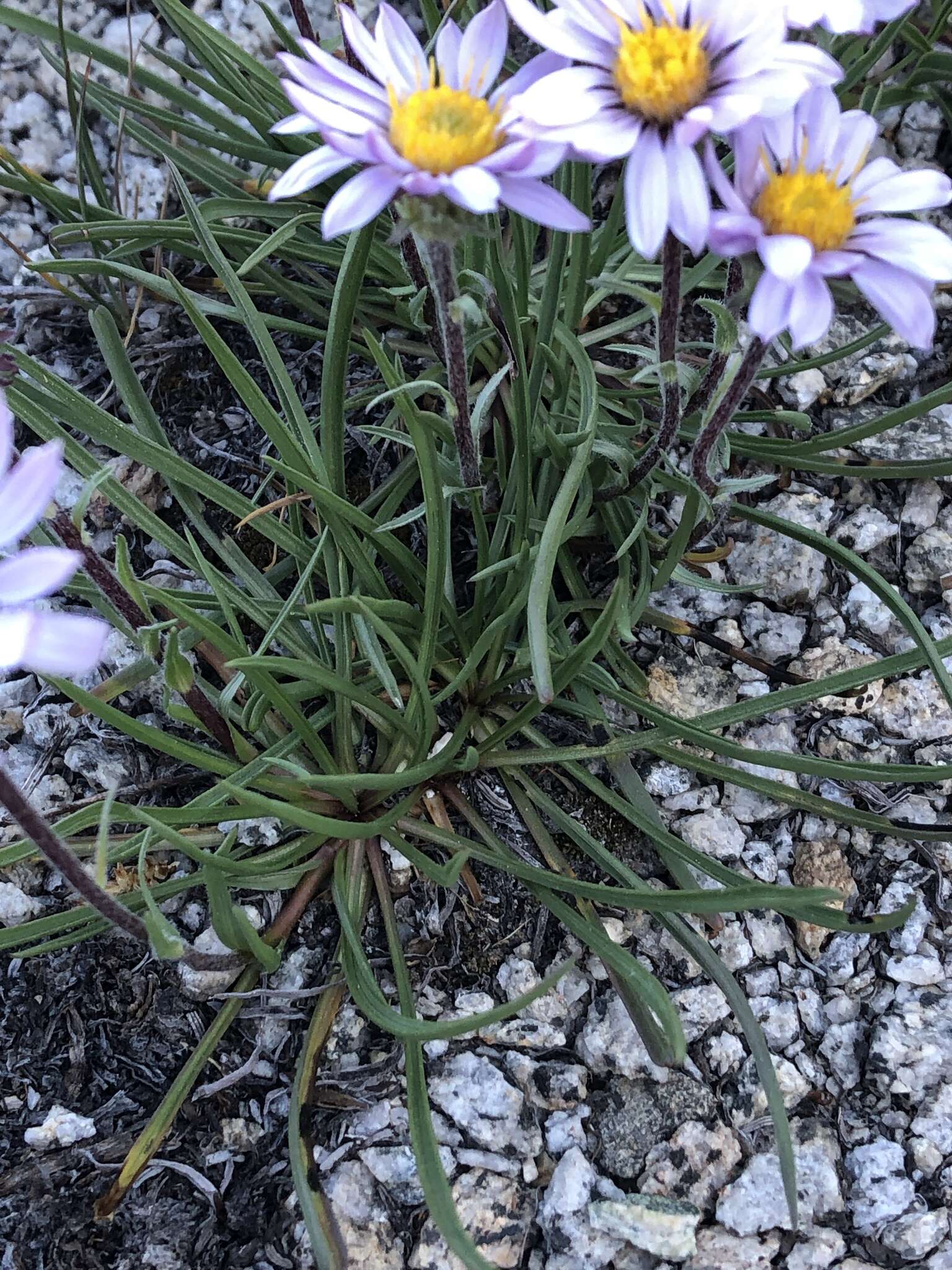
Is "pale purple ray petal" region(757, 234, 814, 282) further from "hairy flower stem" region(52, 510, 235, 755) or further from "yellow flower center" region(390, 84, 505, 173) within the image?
"hairy flower stem" region(52, 510, 235, 755)

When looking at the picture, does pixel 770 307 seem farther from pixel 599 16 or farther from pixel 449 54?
pixel 449 54

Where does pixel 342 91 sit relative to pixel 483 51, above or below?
below

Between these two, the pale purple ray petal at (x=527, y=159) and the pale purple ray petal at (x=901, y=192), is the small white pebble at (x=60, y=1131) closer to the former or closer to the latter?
the pale purple ray petal at (x=527, y=159)

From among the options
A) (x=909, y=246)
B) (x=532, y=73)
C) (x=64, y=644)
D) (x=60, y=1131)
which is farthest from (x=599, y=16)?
(x=60, y=1131)

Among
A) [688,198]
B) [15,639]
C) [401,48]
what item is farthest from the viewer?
[401,48]

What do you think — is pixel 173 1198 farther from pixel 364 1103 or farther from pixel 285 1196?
pixel 364 1103

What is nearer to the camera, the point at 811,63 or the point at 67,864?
the point at 811,63

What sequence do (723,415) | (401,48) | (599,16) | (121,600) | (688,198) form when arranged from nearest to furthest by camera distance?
(688,198) < (599,16) < (401,48) < (723,415) < (121,600)

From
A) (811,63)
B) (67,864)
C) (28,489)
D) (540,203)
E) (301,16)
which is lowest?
(67,864)
